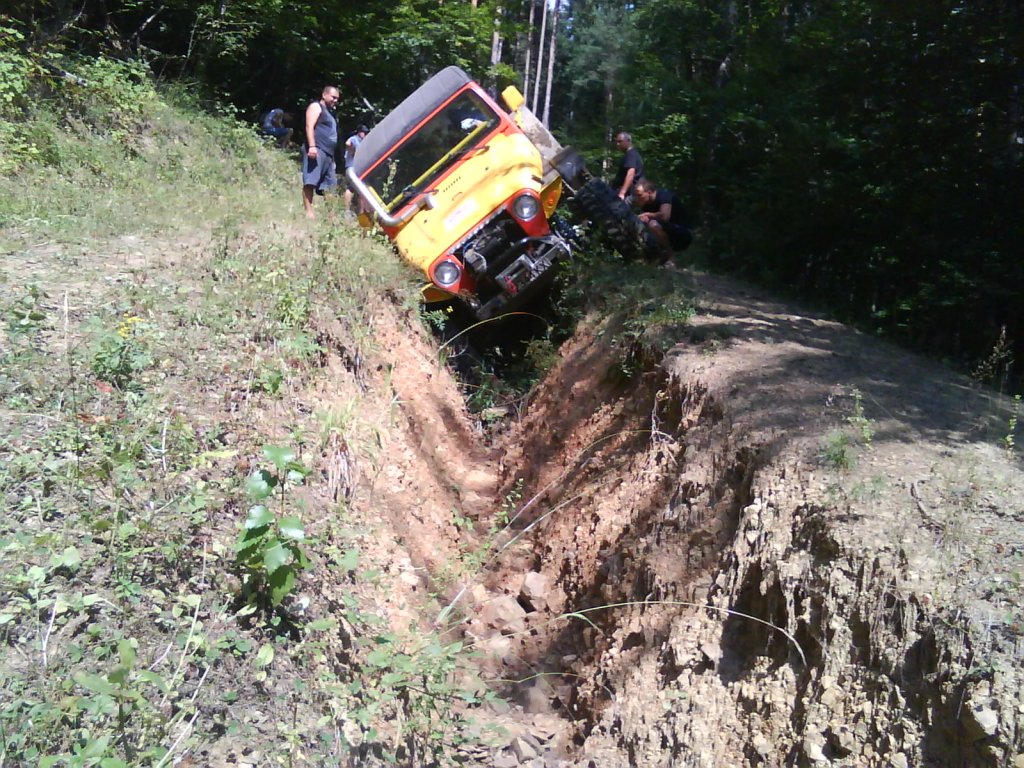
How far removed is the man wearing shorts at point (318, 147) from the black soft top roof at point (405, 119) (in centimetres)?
62

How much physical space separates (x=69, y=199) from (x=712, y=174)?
10116 millimetres

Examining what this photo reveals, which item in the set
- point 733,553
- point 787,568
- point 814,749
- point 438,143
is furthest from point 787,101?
point 814,749

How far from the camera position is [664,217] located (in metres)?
8.90

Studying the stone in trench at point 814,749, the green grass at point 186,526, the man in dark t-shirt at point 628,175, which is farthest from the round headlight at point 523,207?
the stone in trench at point 814,749

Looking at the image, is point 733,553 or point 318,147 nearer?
point 733,553

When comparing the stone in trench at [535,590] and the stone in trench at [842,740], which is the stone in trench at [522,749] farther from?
the stone in trench at [842,740]

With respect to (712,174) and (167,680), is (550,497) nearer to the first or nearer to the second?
(167,680)

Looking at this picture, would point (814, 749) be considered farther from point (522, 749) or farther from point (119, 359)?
point (119, 359)

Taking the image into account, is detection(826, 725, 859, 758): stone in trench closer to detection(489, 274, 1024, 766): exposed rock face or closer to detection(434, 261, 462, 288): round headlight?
detection(489, 274, 1024, 766): exposed rock face

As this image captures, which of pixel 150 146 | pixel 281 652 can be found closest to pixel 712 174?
pixel 150 146

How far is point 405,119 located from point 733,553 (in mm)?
5889

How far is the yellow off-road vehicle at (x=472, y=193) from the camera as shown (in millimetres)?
7633

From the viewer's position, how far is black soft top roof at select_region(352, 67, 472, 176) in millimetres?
8195

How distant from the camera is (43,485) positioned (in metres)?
3.32
